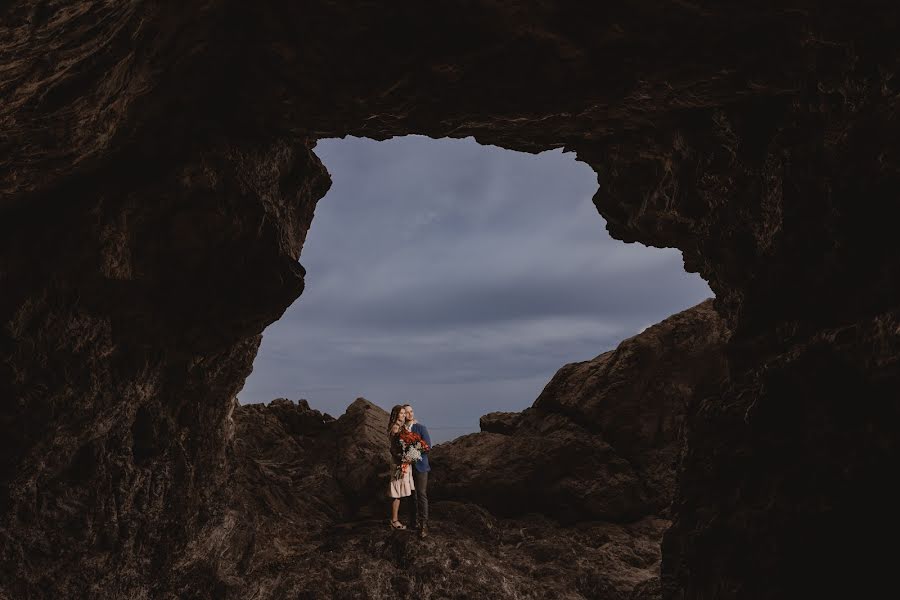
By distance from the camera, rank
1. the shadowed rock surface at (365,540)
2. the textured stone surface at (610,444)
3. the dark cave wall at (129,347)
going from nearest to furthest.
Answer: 1. the dark cave wall at (129,347)
2. the shadowed rock surface at (365,540)
3. the textured stone surface at (610,444)

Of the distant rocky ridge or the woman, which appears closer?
the distant rocky ridge

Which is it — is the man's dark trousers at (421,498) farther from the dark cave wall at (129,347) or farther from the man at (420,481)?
the dark cave wall at (129,347)

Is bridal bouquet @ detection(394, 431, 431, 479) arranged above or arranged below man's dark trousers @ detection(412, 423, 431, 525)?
above

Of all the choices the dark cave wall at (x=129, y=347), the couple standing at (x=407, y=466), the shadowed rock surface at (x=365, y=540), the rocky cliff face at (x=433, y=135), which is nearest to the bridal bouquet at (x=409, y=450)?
the couple standing at (x=407, y=466)

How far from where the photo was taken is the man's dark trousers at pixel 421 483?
1405 cm

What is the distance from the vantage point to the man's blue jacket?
14.0 meters

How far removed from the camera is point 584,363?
20.7 meters

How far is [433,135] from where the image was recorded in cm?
1130

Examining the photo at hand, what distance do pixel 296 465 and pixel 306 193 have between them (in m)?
10.5

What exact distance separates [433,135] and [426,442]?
26.3 feet

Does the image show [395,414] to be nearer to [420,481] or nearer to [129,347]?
[420,481]

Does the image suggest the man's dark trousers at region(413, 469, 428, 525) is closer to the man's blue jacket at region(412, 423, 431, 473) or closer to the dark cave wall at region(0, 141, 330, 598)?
the man's blue jacket at region(412, 423, 431, 473)

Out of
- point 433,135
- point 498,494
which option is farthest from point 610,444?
point 433,135

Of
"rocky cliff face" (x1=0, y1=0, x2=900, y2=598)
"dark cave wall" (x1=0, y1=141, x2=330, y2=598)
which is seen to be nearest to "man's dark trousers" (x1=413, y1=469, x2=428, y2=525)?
"dark cave wall" (x1=0, y1=141, x2=330, y2=598)
